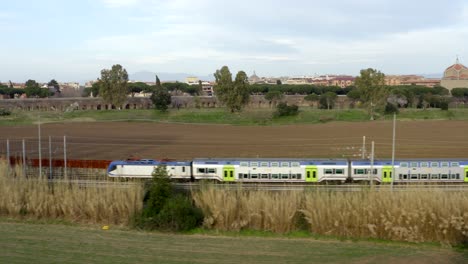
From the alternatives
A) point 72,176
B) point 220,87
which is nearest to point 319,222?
point 72,176

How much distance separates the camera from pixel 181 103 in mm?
72812

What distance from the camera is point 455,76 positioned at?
116 meters

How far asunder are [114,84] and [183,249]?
5135 centimetres

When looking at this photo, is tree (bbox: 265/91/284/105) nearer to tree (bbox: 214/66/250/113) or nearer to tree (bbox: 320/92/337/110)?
tree (bbox: 320/92/337/110)

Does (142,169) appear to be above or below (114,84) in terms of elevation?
below

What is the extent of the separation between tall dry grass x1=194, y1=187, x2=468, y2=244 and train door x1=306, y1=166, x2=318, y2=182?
736 cm

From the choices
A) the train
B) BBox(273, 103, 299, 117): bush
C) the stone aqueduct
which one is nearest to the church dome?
the stone aqueduct

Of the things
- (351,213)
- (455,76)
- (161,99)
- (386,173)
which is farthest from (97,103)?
(455,76)

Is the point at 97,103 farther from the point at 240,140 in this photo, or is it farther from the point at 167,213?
the point at 167,213

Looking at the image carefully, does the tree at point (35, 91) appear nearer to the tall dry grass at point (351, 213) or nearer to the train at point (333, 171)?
the train at point (333, 171)

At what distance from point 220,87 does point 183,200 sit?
137 ft

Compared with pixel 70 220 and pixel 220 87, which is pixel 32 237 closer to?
pixel 70 220

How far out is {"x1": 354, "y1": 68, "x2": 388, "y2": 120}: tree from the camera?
51.0m

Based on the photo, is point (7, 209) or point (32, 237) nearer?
point (32, 237)
